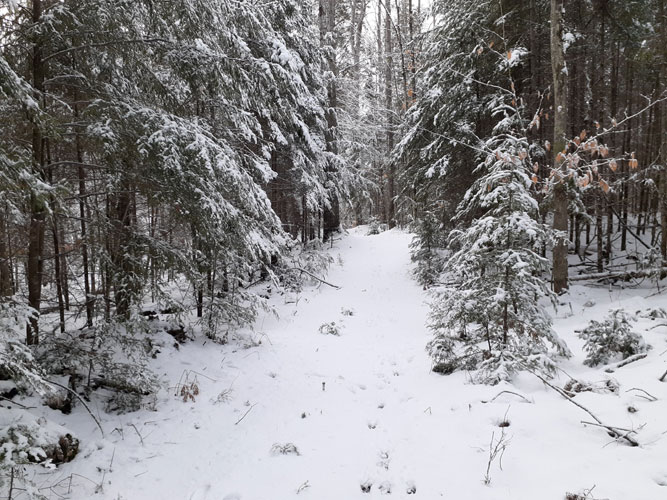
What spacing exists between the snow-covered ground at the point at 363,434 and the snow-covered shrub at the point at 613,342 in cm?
18

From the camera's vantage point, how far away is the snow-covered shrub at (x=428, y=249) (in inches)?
452

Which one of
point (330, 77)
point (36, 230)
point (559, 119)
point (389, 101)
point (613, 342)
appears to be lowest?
point (613, 342)

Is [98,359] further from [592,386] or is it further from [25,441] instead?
[592,386]

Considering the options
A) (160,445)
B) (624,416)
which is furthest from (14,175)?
(624,416)

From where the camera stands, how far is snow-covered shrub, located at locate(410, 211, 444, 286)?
11.5 meters

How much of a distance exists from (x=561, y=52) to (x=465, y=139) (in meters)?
3.11

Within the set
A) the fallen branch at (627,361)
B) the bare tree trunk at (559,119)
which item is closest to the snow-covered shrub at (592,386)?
the fallen branch at (627,361)

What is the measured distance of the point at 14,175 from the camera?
3.02 m

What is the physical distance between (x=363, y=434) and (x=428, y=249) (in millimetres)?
7998

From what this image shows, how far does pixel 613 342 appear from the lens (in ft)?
16.8

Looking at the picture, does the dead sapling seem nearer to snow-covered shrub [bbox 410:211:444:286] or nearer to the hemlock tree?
the hemlock tree

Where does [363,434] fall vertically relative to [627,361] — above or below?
below

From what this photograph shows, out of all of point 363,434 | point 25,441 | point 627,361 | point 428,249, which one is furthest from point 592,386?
point 428,249

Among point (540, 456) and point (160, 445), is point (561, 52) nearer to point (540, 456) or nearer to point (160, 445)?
point (540, 456)
